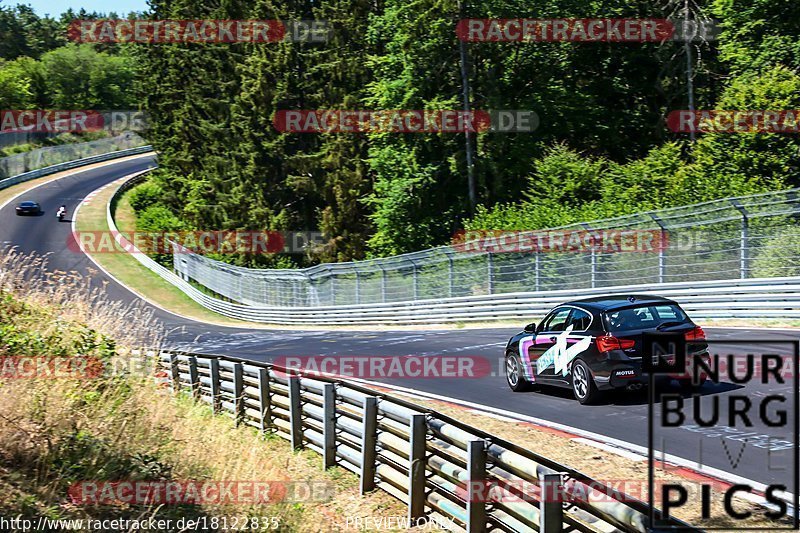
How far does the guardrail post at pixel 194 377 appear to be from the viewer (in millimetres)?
16422

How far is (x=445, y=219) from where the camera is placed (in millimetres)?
44875

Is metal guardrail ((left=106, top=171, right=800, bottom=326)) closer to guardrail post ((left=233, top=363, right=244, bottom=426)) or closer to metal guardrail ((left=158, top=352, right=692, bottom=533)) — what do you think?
metal guardrail ((left=158, top=352, right=692, bottom=533))

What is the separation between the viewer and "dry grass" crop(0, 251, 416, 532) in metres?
8.59

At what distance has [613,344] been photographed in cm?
1230

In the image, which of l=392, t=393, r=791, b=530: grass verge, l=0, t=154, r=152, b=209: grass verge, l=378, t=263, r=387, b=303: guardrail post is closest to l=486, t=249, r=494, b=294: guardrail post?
l=378, t=263, r=387, b=303: guardrail post

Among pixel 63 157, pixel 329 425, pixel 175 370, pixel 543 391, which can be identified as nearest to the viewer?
pixel 329 425

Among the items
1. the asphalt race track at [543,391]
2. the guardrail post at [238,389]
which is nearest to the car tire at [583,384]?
the asphalt race track at [543,391]

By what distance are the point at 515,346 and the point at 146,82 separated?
73.8m

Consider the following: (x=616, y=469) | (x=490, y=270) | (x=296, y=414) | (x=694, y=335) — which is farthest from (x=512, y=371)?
(x=490, y=270)

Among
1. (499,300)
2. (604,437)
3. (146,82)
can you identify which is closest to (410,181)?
(499,300)

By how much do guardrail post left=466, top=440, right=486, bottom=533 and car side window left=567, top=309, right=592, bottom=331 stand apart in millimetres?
5463

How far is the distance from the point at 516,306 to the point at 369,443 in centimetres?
1769

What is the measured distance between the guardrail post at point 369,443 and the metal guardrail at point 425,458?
1 centimetres

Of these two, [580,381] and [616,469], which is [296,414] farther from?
[616,469]
